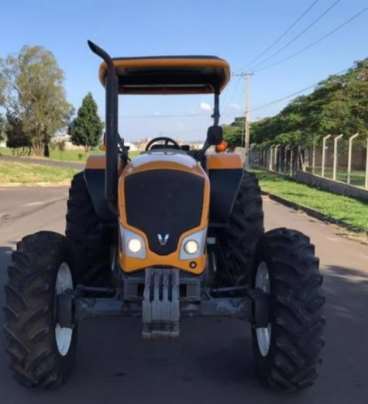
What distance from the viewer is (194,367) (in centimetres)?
457

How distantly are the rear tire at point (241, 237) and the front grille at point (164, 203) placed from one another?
44.5 inches

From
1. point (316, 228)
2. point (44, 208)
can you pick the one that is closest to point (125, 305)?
point (316, 228)

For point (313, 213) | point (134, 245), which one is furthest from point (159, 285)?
point (313, 213)

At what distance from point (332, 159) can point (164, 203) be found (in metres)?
21.3

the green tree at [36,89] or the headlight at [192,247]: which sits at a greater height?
the green tree at [36,89]

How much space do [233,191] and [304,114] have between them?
28.8 metres

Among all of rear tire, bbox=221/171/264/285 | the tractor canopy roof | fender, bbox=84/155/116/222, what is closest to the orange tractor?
fender, bbox=84/155/116/222

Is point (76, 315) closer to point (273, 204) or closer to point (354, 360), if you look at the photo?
point (354, 360)

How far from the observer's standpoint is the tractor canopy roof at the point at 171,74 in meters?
5.05

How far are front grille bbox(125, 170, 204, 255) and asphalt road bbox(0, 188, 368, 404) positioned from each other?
0.99 metres

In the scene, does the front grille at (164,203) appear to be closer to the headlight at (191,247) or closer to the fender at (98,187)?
the headlight at (191,247)

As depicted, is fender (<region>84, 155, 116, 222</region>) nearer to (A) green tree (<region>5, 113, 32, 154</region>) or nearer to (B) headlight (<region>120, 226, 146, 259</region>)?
(B) headlight (<region>120, 226, 146, 259</region>)

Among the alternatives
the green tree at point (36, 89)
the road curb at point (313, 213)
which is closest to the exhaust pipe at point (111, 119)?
the road curb at point (313, 213)

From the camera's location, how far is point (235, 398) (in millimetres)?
4027
